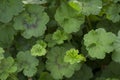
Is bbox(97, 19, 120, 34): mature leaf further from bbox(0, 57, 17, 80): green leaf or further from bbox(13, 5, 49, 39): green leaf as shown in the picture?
bbox(0, 57, 17, 80): green leaf

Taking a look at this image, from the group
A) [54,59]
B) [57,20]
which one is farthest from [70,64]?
[57,20]

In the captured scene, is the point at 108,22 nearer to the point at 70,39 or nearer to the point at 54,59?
the point at 70,39

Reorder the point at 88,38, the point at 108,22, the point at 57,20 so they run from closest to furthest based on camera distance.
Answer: the point at 88,38, the point at 57,20, the point at 108,22

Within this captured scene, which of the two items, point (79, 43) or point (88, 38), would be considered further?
point (79, 43)

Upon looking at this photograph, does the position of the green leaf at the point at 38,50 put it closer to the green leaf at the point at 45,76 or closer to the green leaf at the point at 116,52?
the green leaf at the point at 45,76

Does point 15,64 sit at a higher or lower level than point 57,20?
lower

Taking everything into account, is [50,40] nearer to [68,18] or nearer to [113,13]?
[68,18]

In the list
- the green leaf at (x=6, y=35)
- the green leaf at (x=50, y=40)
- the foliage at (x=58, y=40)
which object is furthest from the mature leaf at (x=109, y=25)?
the green leaf at (x=6, y=35)
